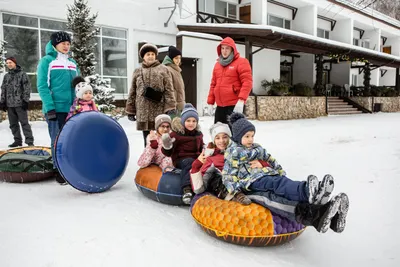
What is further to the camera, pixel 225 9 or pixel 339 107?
pixel 339 107

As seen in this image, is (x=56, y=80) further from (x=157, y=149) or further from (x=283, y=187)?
(x=283, y=187)

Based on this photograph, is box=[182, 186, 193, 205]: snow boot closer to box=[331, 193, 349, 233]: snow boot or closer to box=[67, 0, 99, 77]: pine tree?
box=[331, 193, 349, 233]: snow boot

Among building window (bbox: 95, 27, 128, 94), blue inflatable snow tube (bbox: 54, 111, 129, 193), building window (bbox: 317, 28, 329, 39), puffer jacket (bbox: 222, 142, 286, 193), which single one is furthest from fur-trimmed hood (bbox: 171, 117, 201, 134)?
building window (bbox: 317, 28, 329, 39)

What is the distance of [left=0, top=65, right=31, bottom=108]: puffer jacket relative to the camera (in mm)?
6504

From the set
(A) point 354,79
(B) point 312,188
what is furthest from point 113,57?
(A) point 354,79

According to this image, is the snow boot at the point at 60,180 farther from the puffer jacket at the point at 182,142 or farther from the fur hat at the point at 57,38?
the fur hat at the point at 57,38

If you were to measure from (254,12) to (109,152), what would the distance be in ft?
45.2

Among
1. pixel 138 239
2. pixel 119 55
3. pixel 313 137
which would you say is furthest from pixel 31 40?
pixel 138 239

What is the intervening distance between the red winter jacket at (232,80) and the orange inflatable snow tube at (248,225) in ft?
7.00

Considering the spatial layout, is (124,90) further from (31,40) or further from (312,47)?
(312,47)

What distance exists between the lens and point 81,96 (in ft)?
13.5

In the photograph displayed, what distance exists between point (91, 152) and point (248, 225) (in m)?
1.96

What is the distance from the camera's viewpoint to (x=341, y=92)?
21344 mm

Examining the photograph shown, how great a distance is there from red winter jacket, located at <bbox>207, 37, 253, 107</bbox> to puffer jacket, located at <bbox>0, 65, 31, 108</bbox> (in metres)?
4.05
